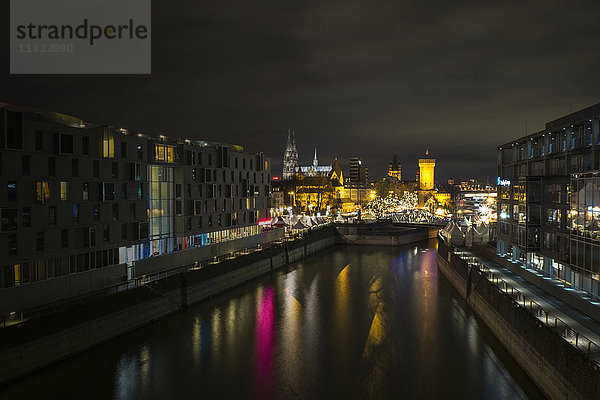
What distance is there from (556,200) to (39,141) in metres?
33.6

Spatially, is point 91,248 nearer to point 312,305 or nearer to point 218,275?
point 218,275

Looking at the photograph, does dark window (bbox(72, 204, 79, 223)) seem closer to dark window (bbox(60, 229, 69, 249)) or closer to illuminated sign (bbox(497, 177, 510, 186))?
dark window (bbox(60, 229, 69, 249))

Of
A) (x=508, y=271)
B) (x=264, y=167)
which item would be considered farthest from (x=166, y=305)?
(x=264, y=167)

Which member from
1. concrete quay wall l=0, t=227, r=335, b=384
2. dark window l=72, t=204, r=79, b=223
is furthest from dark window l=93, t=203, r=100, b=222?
concrete quay wall l=0, t=227, r=335, b=384

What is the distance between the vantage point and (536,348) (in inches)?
798

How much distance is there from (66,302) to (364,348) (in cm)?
1734

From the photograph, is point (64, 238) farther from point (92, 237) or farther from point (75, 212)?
point (92, 237)

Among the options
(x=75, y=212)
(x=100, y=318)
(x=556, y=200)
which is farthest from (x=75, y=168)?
(x=556, y=200)

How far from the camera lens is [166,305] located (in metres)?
31.6

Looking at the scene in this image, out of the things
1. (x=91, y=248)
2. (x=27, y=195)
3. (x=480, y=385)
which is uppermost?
(x=27, y=195)

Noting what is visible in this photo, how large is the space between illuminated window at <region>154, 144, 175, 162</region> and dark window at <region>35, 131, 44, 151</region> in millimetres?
11613

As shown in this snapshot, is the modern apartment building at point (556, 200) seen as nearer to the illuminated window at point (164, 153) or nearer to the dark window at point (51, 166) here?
the illuminated window at point (164, 153)

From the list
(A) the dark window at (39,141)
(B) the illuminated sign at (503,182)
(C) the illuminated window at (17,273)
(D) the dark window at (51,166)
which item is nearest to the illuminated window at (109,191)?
(D) the dark window at (51,166)

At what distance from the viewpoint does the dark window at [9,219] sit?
2345 centimetres
